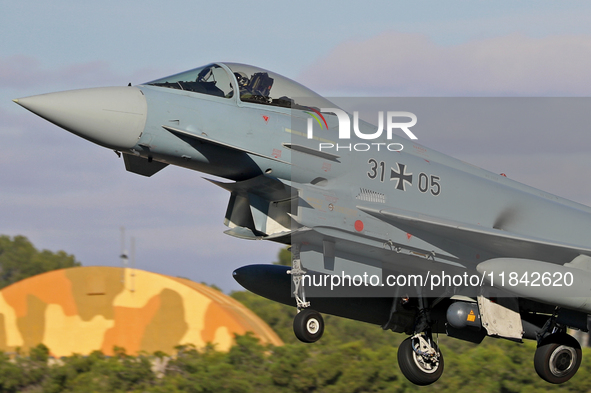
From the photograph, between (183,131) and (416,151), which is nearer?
(183,131)

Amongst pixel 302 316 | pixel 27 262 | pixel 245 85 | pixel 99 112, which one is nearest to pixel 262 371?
pixel 302 316

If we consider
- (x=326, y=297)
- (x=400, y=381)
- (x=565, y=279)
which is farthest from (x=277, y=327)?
(x=565, y=279)

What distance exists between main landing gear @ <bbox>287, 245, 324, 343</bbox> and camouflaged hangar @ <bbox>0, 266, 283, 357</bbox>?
1841 cm

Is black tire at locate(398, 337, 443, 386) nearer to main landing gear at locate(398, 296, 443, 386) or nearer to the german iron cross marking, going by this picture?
main landing gear at locate(398, 296, 443, 386)

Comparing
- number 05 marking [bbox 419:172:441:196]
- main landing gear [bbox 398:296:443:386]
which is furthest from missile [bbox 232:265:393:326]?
number 05 marking [bbox 419:172:441:196]

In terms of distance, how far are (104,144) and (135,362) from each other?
824 inches

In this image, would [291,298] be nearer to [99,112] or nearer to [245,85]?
[245,85]

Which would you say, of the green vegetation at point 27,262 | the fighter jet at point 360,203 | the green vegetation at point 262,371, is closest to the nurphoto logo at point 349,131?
the fighter jet at point 360,203

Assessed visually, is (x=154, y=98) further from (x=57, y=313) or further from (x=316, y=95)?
(x=57, y=313)

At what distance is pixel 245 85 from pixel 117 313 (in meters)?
21.4

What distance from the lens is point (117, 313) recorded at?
98.0ft

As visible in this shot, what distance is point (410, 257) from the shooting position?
11430 millimetres

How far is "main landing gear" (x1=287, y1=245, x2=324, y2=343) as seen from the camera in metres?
11.0

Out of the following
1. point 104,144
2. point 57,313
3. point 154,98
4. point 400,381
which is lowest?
point 400,381
